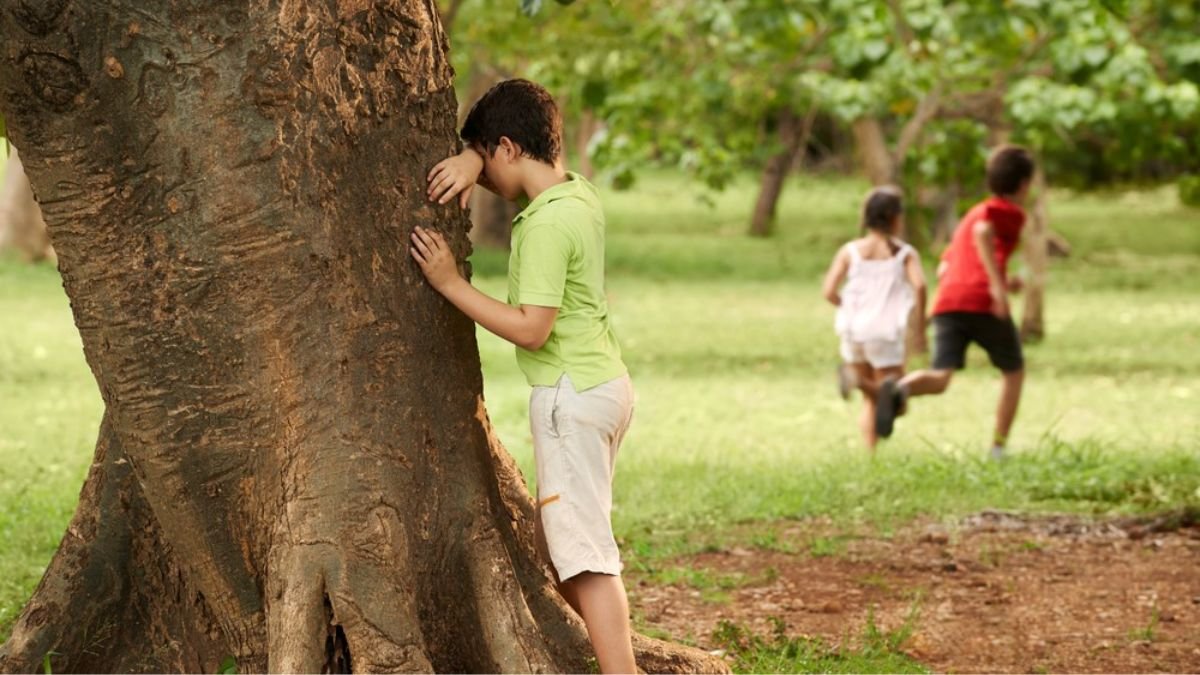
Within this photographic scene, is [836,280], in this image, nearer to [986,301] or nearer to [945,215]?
[986,301]

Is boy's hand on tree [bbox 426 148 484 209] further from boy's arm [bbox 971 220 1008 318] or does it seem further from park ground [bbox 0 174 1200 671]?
boy's arm [bbox 971 220 1008 318]

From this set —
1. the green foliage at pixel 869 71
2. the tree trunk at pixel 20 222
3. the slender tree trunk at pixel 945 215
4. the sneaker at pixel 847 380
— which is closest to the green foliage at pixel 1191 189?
the green foliage at pixel 869 71

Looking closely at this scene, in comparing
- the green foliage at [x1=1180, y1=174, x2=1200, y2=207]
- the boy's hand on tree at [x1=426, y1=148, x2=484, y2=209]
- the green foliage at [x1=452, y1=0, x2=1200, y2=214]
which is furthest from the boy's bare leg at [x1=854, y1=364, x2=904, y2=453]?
the green foliage at [x1=1180, y1=174, x2=1200, y2=207]

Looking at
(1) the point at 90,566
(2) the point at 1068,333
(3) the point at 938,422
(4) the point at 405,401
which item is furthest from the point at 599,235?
(2) the point at 1068,333

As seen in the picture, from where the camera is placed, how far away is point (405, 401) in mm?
4316

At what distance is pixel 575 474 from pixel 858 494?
380cm

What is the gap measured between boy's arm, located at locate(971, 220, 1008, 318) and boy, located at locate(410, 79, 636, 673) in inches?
195

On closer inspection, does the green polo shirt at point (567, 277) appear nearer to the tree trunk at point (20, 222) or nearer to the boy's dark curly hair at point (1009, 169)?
the boy's dark curly hair at point (1009, 169)

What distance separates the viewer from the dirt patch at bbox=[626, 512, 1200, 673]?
550 centimetres

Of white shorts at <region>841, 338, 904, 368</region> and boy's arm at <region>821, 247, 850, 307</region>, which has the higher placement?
boy's arm at <region>821, 247, 850, 307</region>

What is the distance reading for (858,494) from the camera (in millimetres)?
7875

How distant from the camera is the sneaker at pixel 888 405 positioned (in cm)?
905

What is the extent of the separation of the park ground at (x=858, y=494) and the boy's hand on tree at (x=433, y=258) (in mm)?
1605

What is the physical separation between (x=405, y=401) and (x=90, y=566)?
1.13m
